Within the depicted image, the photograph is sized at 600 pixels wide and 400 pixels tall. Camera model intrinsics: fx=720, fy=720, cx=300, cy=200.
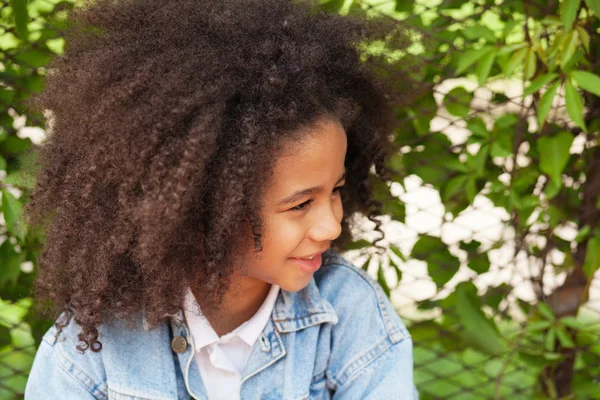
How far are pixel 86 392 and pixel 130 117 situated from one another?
508 millimetres

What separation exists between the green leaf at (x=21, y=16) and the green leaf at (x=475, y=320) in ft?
3.56

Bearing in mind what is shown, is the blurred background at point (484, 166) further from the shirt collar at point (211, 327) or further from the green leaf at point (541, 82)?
the shirt collar at point (211, 327)

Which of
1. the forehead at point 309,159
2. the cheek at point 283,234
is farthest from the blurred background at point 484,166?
the cheek at point 283,234

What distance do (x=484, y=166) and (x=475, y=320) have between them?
353 mm

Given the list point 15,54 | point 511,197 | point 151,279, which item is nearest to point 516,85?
point 511,197

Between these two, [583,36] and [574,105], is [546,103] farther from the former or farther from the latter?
[583,36]

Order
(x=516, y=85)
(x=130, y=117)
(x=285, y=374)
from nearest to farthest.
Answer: (x=130, y=117), (x=285, y=374), (x=516, y=85)

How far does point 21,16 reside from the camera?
1372 mm

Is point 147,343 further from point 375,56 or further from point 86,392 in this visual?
point 375,56

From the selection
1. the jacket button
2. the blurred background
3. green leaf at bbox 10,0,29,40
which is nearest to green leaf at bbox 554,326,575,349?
the blurred background

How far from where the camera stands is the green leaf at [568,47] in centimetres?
136

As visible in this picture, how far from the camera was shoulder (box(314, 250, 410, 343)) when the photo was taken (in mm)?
1430

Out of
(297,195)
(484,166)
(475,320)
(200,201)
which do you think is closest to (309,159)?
(297,195)

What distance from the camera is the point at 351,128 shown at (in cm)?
143
